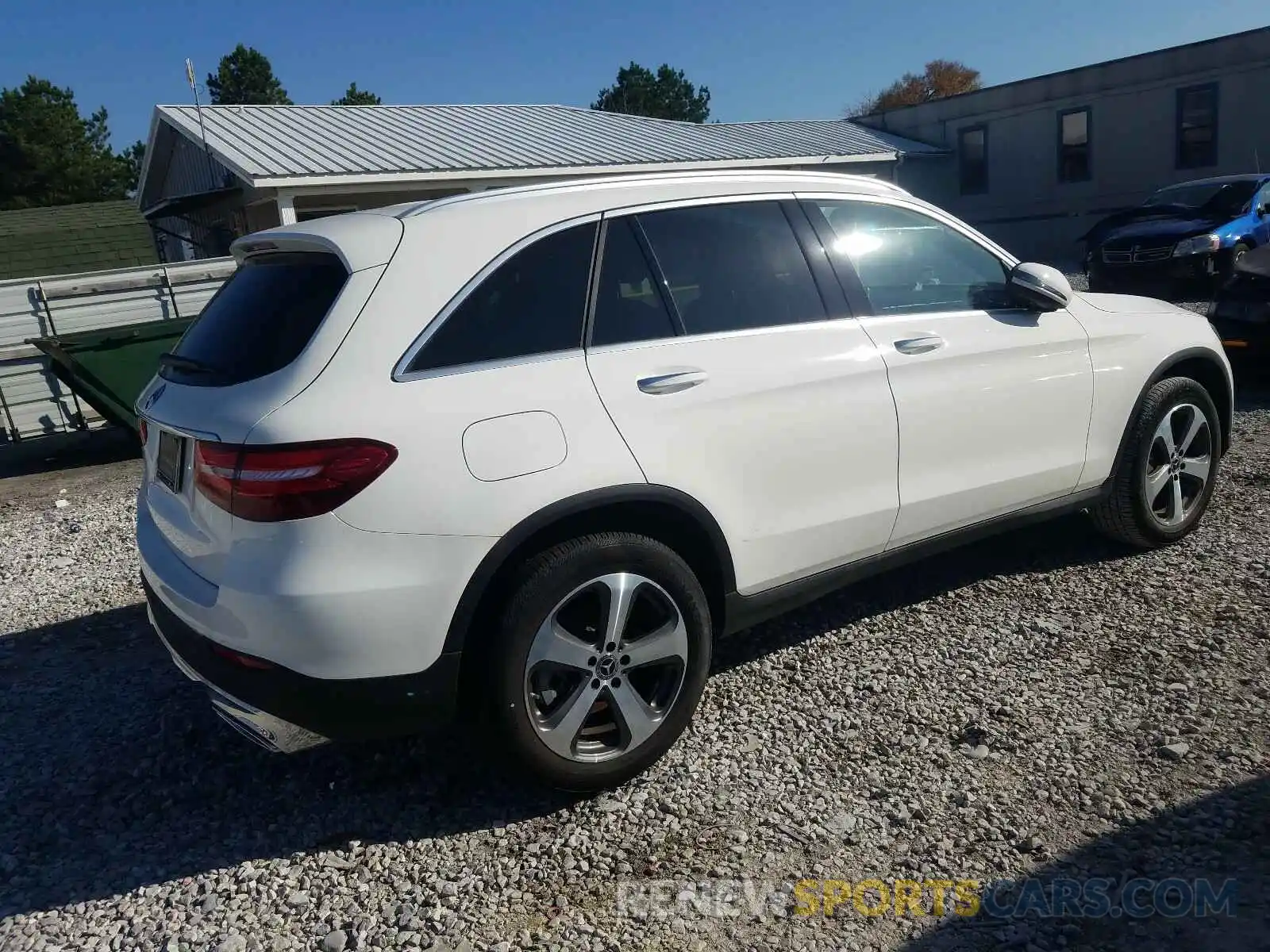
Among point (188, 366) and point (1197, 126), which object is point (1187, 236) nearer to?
point (1197, 126)

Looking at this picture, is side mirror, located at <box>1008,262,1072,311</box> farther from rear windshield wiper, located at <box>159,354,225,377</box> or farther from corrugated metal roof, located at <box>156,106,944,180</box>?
corrugated metal roof, located at <box>156,106,944,180</box>

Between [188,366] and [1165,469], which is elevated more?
[188,366]

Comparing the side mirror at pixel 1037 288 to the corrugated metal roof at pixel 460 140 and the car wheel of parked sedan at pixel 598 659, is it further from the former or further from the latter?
the corrugated metal roof at pixel 460 140

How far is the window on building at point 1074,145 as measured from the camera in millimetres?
23297

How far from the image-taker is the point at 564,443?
287cm

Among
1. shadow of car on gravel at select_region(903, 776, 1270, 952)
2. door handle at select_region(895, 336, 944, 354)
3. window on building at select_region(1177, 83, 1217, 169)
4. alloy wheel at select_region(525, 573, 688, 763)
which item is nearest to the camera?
shadow of car on gravel at select_region(903, 776, 1270, 952)

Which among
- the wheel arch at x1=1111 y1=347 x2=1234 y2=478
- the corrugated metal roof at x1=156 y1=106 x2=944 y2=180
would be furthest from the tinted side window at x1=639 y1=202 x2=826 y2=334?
the corrugated metal roof at x1=156 y1=106 x2=944 y2=180

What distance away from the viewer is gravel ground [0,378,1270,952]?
2.64 m

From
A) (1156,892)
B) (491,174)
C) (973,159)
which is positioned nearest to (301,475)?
(1156,892)

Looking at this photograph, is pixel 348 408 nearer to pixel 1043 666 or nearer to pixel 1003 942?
pixel 1003 942

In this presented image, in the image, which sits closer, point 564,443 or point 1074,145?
point 564,443

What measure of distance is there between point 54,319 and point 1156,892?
10.6 m

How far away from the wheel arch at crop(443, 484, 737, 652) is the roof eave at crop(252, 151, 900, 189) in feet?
33.8

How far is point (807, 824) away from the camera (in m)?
2.94
